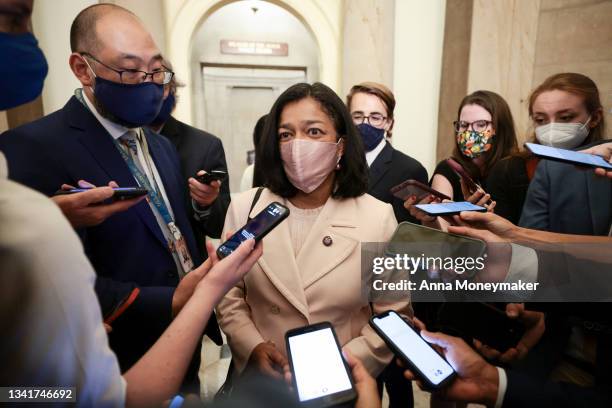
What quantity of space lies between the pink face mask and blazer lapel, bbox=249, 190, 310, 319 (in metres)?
0.24

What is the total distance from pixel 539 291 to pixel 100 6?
231cm

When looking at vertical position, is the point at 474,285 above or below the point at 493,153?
below

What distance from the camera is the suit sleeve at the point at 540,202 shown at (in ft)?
5.61

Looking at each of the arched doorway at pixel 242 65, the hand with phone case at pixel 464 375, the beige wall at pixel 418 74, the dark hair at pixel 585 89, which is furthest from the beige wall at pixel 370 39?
the arched doorway at pixel 242 65

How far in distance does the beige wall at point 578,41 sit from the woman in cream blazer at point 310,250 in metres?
2.88

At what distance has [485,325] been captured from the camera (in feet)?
4.83

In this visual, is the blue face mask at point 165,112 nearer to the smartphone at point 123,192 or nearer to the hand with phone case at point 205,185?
the hand with phone case at point 205,185

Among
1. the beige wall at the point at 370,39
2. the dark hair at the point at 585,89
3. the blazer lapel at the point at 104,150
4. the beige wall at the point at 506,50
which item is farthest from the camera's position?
the beige wall at the point at 370,39

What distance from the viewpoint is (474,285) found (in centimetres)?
162

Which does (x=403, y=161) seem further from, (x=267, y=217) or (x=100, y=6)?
(x=100, y=6)

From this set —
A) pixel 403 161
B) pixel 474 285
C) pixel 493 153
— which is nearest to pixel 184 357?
pixel 474 285

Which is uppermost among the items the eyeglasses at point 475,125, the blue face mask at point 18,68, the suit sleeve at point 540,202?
the blue face mask at point 18,68

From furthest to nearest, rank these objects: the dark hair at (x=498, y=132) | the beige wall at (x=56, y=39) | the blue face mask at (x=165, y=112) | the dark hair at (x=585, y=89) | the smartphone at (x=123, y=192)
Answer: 1. the beige wall at (x=56, y=39)
2. the dark hair at (x=498, y=132)
3. the blue face mask at (x=165, y=112)
4. the dark hair at (x=585, y=89)
5. the smartphone at (x=123, y=192)

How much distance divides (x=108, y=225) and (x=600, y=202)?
221 cm
